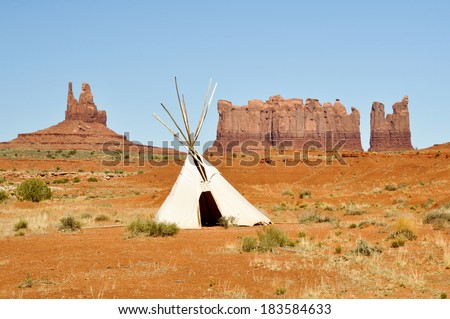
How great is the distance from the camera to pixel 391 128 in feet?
446

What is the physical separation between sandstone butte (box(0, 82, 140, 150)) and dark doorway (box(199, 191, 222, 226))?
309 feet

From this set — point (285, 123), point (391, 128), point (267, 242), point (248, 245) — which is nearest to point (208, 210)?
point (267, 242)

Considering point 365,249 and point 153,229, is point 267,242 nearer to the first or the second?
point 365,249

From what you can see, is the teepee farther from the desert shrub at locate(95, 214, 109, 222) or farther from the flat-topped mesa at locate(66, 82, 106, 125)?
the flat-topped mesa at locate(66, 82, 106, 125)

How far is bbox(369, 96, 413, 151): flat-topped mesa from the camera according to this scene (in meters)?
136

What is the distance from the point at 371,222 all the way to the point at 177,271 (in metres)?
9.47

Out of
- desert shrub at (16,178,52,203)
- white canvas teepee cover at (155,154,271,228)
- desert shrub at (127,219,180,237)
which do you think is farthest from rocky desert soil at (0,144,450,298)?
desert shrub at (16,178,52,203)

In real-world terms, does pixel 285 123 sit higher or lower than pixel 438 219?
higher

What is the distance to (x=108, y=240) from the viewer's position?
15.0 metres

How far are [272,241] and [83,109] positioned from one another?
124103 mm

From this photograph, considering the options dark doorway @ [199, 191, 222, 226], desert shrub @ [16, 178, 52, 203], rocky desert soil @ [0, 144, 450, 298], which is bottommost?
rocky desert soil @ [0, 144, 450, 298]

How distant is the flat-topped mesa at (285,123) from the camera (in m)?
135

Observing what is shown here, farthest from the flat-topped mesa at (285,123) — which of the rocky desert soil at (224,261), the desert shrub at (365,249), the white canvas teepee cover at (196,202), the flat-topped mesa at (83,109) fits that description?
the desert shrub at (365,249)

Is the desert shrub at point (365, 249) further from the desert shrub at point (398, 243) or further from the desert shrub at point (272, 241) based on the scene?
the desert shrub at point (272, 241)
